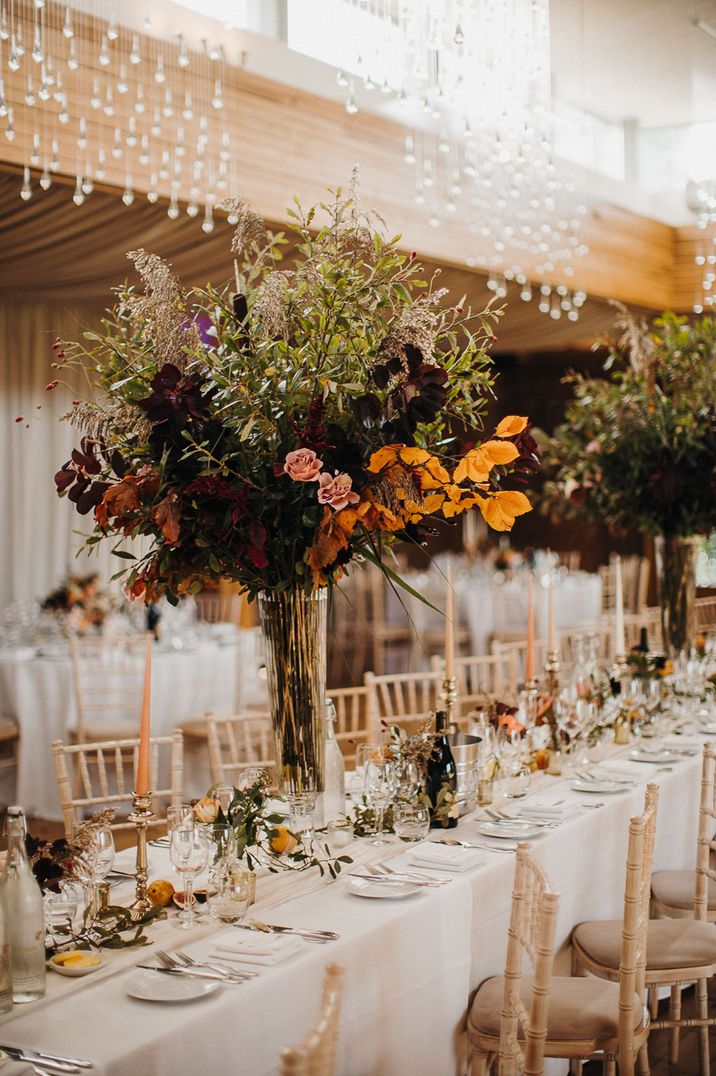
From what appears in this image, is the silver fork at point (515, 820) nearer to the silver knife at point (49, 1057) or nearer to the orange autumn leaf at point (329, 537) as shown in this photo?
the orange autumn leaf at point (329, 537)

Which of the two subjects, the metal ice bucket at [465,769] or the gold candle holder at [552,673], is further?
the gold candle holder at [552,673]

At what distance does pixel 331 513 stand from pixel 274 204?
4123mm

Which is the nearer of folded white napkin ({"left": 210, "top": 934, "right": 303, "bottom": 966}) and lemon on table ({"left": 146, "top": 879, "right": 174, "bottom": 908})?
folded white napkin ({"left": 210, "top": 934, "right": 303, "bottom": 966})

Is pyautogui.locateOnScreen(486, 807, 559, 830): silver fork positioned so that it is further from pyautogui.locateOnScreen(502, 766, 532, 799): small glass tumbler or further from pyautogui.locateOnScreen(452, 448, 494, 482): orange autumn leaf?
pyautogui.locateOnScreen(452, 448, 494, 482): orange autumn leaf

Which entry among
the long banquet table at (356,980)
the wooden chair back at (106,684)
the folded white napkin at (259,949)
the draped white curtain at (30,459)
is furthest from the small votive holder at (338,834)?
the draped white curtain at (30,459)

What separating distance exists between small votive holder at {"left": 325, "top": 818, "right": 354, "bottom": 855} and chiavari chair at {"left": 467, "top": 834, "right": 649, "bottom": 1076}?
471 mm

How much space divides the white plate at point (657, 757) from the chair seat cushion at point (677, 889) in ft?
1.22

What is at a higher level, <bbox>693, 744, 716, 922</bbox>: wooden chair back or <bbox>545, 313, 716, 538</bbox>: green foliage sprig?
<bbox>545, 313, 716, 538</bbox>: green foliage sprig

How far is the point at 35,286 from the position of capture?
6.26 metres

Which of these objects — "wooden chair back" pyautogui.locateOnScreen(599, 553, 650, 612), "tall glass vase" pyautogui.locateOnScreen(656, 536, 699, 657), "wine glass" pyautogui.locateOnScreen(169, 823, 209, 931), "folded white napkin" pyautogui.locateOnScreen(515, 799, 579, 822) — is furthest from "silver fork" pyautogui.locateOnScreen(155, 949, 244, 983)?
"wooden chair back" pyautogui.locateOnScreen(599, 553, 650, 612)

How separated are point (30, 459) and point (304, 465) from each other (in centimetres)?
739

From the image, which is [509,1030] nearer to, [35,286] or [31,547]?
[35,286]

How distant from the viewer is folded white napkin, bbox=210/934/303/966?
2182 mm

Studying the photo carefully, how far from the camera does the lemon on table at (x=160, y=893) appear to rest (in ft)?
8.14
